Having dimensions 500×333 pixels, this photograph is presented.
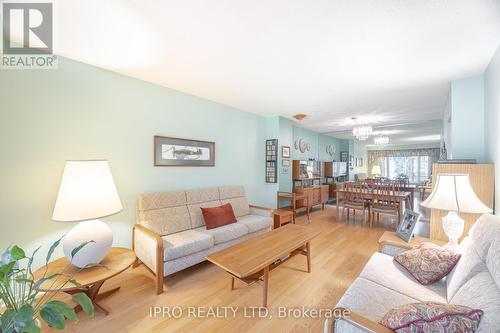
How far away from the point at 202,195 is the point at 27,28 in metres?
2.40

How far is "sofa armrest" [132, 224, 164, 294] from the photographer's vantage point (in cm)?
196

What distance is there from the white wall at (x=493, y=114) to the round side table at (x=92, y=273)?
343 centimetres

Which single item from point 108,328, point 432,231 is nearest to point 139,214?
point 108,328

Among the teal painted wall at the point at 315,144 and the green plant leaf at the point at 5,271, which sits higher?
the teal painted wall at the point at 315,144

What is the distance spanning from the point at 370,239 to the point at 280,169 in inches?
85.6

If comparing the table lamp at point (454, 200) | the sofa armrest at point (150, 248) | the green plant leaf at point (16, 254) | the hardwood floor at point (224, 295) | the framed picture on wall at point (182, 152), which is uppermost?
the framed picture on wall at point (182, 152)

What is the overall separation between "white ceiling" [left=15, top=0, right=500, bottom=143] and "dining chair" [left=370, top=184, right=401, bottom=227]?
1.93 meters

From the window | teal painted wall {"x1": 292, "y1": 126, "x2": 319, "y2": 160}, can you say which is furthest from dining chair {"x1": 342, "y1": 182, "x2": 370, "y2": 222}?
the window

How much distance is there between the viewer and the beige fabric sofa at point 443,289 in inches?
36.3

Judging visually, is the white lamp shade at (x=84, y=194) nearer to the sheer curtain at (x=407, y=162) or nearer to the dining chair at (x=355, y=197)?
the dining chair at (x=355, y=197)

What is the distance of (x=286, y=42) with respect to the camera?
178 cm

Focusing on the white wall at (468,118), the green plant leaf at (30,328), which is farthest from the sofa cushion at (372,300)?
the white wall at (468,118)

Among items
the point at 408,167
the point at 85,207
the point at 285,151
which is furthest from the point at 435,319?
the point at 408,167

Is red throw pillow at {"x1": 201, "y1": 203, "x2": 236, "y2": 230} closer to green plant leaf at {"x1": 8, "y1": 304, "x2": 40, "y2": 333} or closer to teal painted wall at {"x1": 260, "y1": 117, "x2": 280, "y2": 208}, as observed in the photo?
teal painted wall at {"x1": 260, "y1": 117, "x2": 280, "y2": 208}
